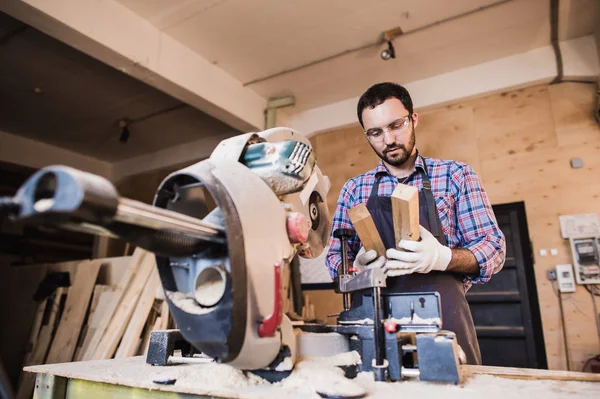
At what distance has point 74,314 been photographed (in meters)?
3.62

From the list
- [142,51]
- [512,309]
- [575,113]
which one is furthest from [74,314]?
[575,113]

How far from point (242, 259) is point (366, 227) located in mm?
524

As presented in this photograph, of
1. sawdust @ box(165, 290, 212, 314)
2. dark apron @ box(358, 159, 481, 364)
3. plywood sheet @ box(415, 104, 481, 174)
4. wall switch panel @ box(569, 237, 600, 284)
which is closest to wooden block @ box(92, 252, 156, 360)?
dark apron @ box(358, 159, 481, 364)

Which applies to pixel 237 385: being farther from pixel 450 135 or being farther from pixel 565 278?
pixel 450 135

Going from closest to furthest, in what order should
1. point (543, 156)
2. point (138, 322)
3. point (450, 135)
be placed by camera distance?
point (138, 322)
point (543, 156)
point (450, 135)

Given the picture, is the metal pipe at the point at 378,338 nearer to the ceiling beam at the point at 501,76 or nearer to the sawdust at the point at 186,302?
the sawdust at the point at 186,302

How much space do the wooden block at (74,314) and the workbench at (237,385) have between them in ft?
9.14

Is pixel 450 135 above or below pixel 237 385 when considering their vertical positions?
above


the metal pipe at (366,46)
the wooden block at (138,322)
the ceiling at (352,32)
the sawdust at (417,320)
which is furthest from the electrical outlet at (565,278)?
the wooden block at (138,322)

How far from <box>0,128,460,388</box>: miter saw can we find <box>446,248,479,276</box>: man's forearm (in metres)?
0.40

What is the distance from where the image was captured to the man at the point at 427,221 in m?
1.27

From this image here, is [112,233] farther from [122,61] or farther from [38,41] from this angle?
[38,41]

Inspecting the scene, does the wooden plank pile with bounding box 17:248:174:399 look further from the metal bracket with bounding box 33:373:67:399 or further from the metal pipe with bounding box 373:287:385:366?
the metal pipe with bounding box 373:287:385:366

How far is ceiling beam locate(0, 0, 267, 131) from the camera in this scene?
2667 millimetres
